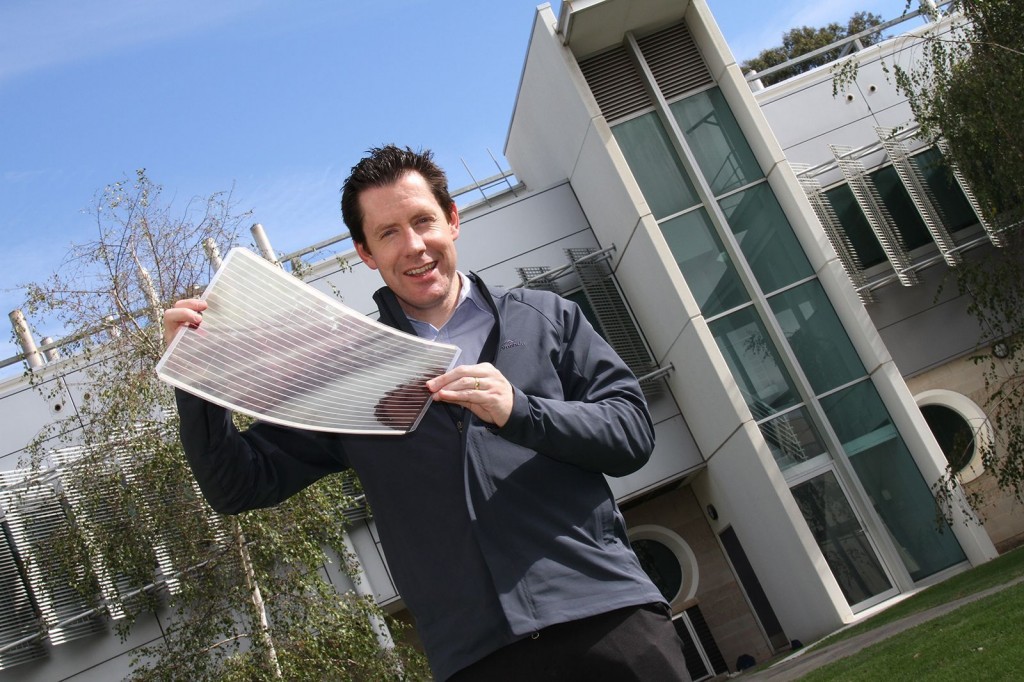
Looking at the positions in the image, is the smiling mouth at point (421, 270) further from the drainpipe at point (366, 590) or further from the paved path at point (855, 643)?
the drainpipe at point (366, 590)

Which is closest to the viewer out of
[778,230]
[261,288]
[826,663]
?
[261,288]

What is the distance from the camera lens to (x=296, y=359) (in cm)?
189

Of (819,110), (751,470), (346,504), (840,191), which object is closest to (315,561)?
(346,504)

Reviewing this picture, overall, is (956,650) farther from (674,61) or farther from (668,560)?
(674,61)

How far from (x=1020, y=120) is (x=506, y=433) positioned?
12.5 m

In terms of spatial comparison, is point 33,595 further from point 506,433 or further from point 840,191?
point 506,433

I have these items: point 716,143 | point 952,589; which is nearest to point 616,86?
point 716,143

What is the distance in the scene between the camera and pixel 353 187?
7.01 feet

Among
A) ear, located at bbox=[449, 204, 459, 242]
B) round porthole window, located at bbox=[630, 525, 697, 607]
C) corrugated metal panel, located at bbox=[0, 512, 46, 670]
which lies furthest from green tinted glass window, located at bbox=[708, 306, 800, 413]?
ear, located at bbox=[449, 204, 459, 242]

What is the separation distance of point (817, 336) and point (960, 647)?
7589mm

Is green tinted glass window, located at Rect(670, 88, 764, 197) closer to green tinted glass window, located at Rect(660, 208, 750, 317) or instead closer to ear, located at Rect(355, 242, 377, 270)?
green tinted glass window, located at Rect(660, 208, 750, 317)

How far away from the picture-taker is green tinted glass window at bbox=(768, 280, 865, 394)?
14.4 meters

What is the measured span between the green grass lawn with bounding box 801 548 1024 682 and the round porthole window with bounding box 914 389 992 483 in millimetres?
4270

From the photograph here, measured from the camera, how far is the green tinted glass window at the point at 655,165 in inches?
587
